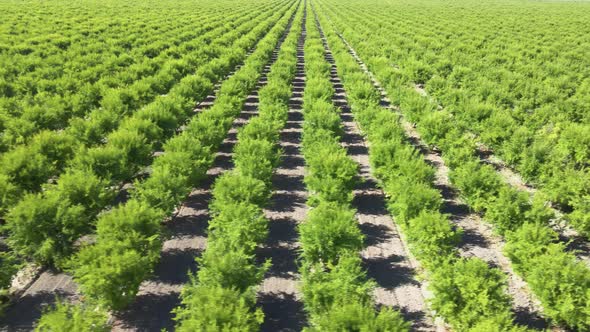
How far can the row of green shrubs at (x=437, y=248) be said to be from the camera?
21.2 ft

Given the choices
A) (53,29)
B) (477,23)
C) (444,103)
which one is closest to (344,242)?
(444,103)

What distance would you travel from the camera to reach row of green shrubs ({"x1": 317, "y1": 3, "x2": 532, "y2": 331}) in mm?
6449

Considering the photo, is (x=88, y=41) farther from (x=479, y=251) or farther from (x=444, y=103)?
(x=479, y=251)

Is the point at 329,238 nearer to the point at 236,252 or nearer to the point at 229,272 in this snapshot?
the point at 236,252

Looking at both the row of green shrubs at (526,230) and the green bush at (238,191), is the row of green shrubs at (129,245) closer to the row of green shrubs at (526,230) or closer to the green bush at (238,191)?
the green bush at (238,191)

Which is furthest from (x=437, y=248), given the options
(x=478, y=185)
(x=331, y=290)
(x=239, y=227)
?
(x=239, y=227)

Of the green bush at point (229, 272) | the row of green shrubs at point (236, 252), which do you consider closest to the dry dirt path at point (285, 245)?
the row of green shrubs at point (236, 252)

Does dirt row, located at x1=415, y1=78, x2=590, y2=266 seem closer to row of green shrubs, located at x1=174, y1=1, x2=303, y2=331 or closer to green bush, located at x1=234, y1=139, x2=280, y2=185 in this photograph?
row of green shrubs, located at x1=174, y1=1, x2=303, y2=331

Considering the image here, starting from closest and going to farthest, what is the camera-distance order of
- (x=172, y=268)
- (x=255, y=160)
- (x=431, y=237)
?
(x=431, y=237), (x=172, y=268), (x=255, y=160)

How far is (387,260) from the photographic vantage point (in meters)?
8.80

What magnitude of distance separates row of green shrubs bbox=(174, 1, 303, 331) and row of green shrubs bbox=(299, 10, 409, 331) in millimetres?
999

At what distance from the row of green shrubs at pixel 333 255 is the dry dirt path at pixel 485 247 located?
8.86ft

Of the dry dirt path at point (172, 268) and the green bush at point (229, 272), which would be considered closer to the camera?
the green bush at point (229, 272)

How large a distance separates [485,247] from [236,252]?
20.2ft
